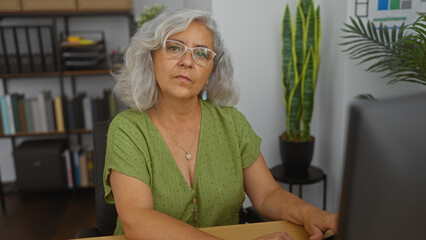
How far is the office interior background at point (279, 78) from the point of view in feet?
7.10

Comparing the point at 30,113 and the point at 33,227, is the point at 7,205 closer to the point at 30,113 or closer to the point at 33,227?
the point at 33,227

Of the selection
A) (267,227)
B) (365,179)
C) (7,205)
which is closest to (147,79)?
(267,227)

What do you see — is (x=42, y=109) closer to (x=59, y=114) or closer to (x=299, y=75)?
(x=59, y=114)

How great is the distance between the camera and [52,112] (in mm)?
3506

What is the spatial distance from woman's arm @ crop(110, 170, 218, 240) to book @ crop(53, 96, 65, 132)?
248cm

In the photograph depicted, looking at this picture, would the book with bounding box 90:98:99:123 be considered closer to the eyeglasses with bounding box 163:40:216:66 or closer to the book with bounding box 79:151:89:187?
the book with bounding box 79:151:89:187

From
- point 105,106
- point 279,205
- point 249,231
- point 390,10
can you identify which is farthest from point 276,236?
point 105,106

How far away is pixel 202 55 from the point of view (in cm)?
140

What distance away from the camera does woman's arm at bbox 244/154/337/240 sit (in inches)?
45.0

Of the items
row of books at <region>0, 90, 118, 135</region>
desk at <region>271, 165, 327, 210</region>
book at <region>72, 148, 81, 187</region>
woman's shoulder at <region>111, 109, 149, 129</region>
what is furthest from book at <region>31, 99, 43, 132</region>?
woman's shoulder at <region>111, 109, 149, 129</region>

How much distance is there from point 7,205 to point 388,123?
3674 millimetres

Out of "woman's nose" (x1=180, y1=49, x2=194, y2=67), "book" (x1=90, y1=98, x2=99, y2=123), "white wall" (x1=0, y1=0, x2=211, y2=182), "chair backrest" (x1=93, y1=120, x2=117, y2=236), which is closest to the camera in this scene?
"woman's nose" (x1=180, y1=49, x2=194, y2=67)

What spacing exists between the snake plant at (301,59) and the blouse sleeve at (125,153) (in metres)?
1.12

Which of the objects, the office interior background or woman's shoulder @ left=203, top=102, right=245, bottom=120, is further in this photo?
the office interior background
